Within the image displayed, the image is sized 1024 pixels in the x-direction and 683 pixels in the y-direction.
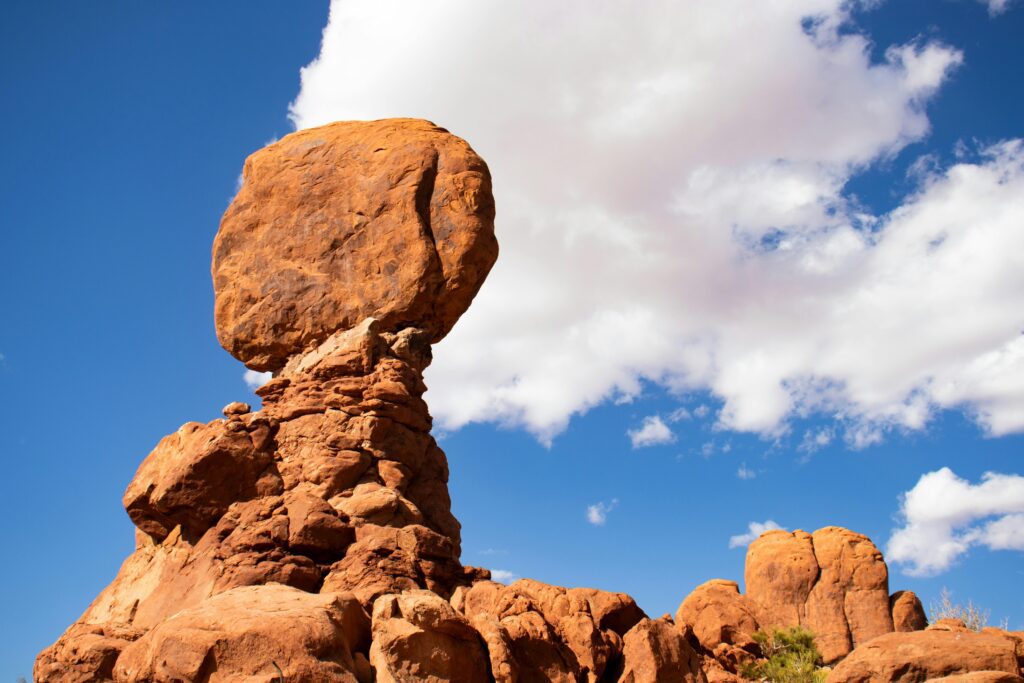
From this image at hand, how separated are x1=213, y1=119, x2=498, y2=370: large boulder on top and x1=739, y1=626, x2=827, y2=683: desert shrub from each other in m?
9.19

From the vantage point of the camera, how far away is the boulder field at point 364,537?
44.0ft

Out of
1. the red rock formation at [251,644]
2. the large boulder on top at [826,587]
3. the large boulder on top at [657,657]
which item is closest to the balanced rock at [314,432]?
the red rock formation at [251,644]

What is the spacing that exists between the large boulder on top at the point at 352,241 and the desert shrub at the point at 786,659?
30.2 ft

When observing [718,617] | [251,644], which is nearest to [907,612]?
[718,617]

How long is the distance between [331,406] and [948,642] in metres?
11.2

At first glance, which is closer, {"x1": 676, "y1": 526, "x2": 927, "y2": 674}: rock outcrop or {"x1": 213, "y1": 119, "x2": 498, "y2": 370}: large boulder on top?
{"x1": 213, "y1": 119, "x2": 498, "y2": 370}: large boulder on top

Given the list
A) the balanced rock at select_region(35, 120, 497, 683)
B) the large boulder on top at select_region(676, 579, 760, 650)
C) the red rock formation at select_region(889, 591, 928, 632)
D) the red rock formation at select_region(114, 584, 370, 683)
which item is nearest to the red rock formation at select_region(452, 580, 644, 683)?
the balanced rock at select_region(35, 120, 497, 683)

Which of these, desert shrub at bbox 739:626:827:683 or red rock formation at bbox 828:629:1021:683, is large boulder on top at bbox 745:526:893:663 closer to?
desert shrub at bbox 739:626:827:683

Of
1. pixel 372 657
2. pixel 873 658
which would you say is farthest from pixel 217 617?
pixel 873 658

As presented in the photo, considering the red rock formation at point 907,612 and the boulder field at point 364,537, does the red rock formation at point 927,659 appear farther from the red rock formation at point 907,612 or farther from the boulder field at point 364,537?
the red rock formation at point 907,612

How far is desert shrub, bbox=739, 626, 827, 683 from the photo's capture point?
1975 centimetres

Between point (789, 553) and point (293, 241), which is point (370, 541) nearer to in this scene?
point (293, 241)

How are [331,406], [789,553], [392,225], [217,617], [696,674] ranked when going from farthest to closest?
[789,553], [392,225], [331,406], [696,674], [217,617]

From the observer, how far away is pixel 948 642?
16062 mm
